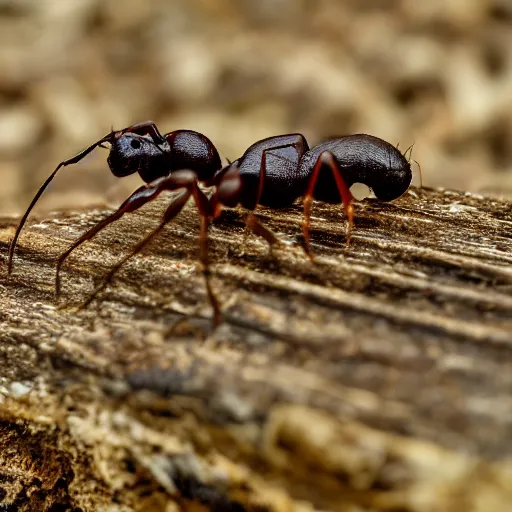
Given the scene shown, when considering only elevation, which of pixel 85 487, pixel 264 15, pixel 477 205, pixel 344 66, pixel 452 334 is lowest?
pixel 85 487

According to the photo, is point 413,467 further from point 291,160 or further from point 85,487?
point 291,160

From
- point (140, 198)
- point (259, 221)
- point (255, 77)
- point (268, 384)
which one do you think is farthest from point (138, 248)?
point (255, 77)

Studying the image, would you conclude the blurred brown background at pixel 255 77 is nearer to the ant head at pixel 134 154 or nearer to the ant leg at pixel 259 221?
the ant head at pixel 134 154

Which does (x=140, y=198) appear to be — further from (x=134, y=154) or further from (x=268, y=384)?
(x=268, y=384)

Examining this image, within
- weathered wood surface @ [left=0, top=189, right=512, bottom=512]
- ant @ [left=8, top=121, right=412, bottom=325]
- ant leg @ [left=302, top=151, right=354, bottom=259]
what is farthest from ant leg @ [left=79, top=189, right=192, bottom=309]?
ant leg @ [left=302, top=151, right=354, bottom=259]

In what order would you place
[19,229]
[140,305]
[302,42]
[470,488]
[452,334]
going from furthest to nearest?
[302,42]
[19,229]
[140,305]
[452,334]
[470,488]

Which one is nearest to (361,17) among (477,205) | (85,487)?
(477,205)
